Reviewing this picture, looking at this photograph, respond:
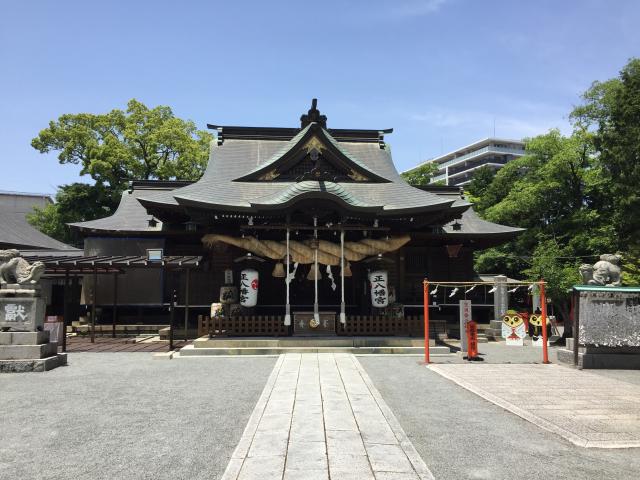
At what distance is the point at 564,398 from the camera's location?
7.45m

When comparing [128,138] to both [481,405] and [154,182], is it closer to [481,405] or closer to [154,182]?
[154,182]

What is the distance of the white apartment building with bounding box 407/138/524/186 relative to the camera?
82812 mm

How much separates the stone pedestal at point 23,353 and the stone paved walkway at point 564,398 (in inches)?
371

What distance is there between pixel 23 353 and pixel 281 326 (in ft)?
22.5

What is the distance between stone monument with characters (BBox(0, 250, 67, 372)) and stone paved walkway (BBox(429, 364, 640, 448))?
956 centimetres

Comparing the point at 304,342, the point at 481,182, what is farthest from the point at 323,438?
the point at 481,182

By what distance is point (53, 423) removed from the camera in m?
5.93

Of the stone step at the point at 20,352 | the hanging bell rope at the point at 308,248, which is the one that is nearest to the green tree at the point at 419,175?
the hanging bell rope at the point at 308,248

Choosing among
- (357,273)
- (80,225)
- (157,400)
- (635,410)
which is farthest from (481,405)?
(80,225)

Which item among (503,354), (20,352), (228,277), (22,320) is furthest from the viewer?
(228,277)

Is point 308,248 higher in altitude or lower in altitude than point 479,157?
lower

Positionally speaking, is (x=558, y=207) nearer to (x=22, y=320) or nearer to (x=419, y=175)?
(x=419, y=175)

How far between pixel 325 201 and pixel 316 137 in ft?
14.1

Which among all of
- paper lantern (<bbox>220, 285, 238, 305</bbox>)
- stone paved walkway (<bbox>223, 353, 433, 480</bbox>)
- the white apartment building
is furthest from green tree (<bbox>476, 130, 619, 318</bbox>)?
the white apartment building
